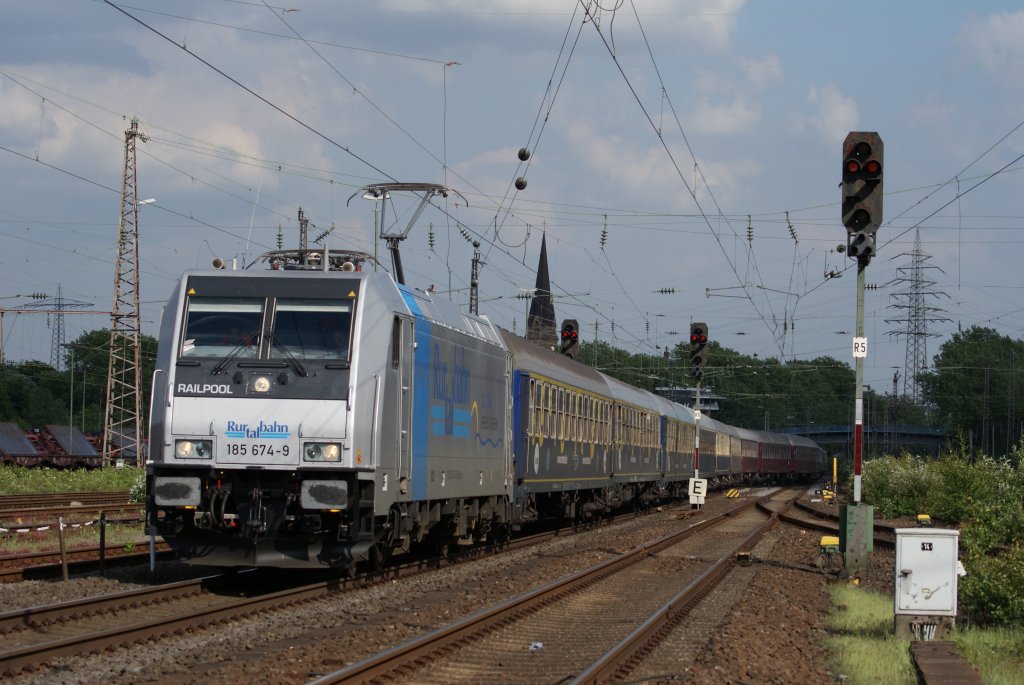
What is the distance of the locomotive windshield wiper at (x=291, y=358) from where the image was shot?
13711mm

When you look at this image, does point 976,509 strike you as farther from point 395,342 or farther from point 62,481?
point 62,481

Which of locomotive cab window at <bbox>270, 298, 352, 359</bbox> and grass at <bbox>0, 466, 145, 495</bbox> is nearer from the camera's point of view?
locomotive cab window at <bbox>270, 298, 352, 359</bbox>

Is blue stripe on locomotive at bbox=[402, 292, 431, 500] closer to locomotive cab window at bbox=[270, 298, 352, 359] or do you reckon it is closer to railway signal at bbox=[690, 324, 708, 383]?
locomotive cab window at bbox=[270, 298, 352, 359]

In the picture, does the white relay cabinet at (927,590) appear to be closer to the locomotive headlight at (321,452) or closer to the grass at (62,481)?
the locomotive headlight at (321,452)

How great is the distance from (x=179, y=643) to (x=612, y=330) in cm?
4786

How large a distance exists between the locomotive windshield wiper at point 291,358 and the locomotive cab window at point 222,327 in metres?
0.20

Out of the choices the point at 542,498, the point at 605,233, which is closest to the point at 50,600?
the point at 542,498

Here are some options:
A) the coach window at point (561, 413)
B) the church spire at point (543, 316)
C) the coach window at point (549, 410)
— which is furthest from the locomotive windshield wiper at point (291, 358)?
the church spire at point (543, 316)

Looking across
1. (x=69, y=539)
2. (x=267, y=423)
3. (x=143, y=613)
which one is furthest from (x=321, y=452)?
(x=69, y=539)

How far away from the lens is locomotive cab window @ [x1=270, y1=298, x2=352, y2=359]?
13891 millimetres

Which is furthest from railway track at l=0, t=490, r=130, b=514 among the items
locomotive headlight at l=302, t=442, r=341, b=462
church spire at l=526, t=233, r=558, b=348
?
church spire at l=526, t=233, r=558, b=348

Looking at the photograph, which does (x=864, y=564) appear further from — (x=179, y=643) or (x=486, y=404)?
(x=179, y=643)

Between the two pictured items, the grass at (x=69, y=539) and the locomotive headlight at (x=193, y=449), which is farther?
the grass at (x=69, y=539)

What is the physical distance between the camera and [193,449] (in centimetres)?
1362
